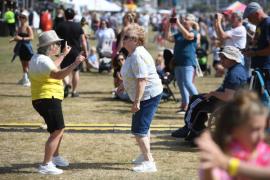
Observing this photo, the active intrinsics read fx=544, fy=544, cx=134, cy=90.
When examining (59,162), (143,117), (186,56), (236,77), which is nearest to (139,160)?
(143,117)

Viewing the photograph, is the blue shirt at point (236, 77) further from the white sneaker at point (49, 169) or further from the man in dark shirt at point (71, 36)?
the man in dark shirt at point (71, 36)

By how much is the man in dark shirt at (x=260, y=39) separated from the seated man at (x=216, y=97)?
0.73 m

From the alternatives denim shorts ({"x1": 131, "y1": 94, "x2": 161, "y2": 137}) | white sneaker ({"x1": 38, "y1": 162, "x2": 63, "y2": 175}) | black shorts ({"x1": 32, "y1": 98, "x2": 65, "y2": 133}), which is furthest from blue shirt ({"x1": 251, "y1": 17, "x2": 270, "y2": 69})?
white sneaker ({"x1": 38, "y1": 162, "x2": 63, "y2": 175})

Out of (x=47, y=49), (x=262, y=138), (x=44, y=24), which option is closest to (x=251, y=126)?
(x=262, y=138)

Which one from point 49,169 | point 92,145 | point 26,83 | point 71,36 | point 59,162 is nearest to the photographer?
point 49,169

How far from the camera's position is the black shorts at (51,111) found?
5977mm

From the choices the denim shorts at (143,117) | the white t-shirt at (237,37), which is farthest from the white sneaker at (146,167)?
the white t-shirt at (237,37)

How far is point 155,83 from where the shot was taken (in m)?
6.15

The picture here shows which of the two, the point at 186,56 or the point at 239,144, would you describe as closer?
the point at 239,144

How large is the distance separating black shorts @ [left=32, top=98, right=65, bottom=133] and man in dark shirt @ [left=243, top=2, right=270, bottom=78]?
2.80 meters

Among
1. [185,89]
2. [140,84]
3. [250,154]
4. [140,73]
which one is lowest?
[185,89]

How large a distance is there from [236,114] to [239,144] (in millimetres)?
169

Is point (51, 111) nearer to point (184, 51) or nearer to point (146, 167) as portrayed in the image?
point (146, 167)

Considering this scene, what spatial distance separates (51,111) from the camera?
19.6 feet
